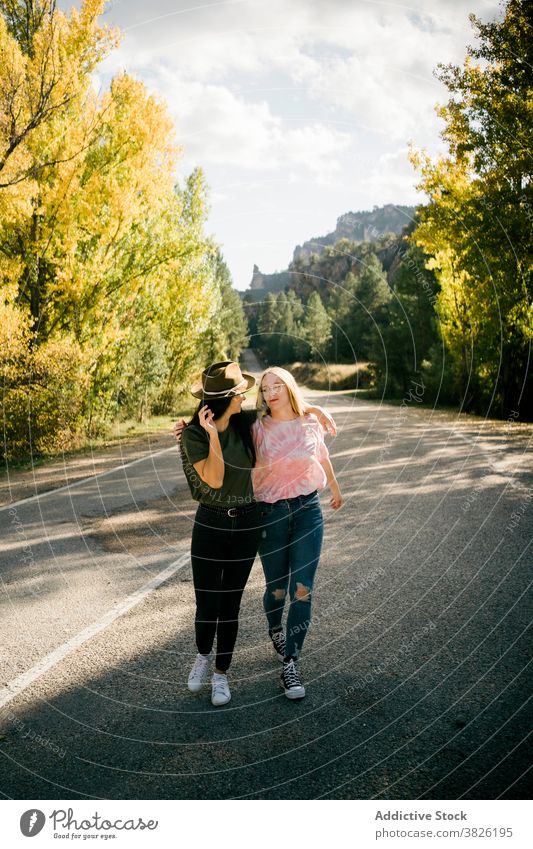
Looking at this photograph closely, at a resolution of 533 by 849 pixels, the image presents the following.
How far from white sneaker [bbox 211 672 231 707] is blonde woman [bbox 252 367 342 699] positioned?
0.33m

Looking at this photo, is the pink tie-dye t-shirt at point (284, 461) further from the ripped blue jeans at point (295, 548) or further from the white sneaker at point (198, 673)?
the white sneaker at point (198, 673)

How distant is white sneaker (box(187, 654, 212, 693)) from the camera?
3.57 meters

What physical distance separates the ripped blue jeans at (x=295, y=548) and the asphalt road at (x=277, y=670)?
376 mm

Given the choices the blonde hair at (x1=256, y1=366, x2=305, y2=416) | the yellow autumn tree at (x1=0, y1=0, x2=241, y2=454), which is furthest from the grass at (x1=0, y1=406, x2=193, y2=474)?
the blonde hair at (x1=256, y1=366, x2=305, y2=416)

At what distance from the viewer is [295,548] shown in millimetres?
3617

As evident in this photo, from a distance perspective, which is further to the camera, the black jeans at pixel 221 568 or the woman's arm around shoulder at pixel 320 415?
the woman's arm around shoulder at pixel 320 415

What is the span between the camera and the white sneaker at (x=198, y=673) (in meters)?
3.57

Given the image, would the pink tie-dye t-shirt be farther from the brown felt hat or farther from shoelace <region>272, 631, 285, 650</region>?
shoelace <region>272, 631, 285, 650</region>

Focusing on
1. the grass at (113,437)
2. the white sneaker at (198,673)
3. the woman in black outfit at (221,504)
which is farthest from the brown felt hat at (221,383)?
the grass at (113,437)

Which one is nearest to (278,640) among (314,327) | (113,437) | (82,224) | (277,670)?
(277,670)

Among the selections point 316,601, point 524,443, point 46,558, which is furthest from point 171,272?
point 316,601

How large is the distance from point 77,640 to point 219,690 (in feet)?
4.23

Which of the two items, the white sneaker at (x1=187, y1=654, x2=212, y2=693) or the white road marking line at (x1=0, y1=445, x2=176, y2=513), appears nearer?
the white sneaker at (x1=187, y1=654, x2=212, y2=693)

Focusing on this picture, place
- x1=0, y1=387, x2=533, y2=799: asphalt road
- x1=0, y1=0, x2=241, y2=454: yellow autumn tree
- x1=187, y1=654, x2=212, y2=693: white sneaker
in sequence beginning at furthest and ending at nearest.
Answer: x1=0, y1=0, x2=241, y2=454: yellow autumn tree
x1=187, y1=654, x2=212, y2=693: white sneaker
x1=0, y1=387, x2=533, y2=799: asphalt road
